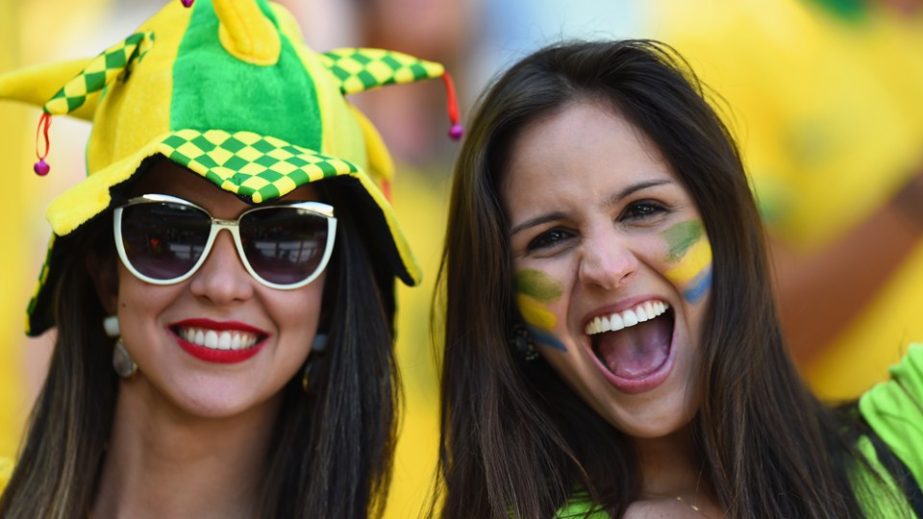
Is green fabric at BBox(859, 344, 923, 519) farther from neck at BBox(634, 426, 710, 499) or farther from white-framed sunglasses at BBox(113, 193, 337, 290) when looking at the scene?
white-framed sunglasses at BBox(113, 193, 337, 290)

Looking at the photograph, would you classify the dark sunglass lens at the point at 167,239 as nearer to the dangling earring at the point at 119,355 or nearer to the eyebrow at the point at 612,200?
the dangling earring at the point at 119,355

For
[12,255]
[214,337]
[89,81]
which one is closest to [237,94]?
[89,81]

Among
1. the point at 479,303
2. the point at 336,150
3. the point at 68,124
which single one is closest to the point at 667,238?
the point at 479,303

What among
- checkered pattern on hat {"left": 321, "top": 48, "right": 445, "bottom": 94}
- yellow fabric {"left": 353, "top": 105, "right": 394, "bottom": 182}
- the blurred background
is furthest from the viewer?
the blurred background

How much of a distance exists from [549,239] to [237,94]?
2.45ft

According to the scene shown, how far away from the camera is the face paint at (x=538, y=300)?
235 cm

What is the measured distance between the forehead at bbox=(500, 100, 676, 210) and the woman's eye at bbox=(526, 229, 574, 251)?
0.07 metres

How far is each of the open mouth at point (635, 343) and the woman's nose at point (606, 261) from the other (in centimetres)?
9

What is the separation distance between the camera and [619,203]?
229 cm

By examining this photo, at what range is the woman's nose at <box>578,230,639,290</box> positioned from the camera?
7.34ft

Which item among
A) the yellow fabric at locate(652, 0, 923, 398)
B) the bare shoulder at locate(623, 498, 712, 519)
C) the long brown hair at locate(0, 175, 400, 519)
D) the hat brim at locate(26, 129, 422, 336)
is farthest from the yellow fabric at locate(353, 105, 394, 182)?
the yellow fabric at locate(652, 0, 923, 398)

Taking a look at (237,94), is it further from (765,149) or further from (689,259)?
(765,149)

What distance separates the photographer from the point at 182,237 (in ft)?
7.97

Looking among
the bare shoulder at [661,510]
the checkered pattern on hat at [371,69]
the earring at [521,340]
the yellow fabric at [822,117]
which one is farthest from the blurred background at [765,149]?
the bare shoulder at [661,510]
